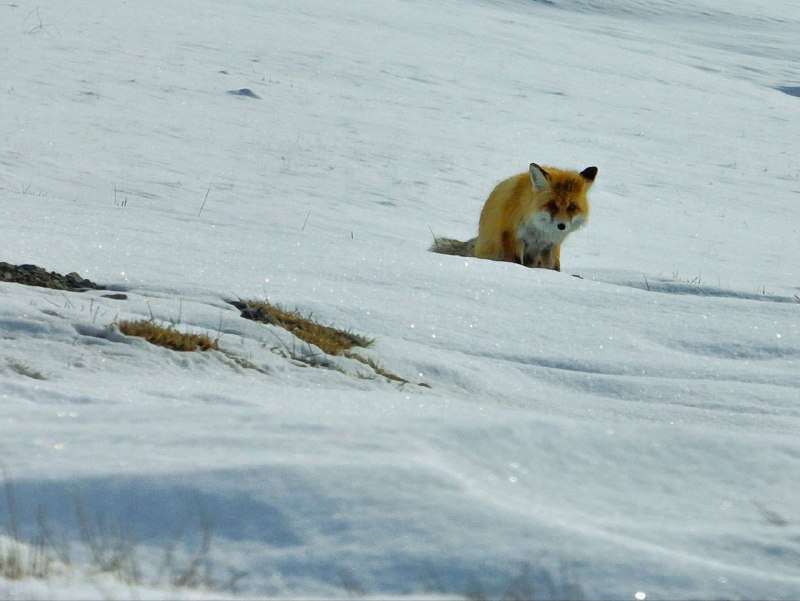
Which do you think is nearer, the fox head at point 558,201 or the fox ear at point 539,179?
the fox ear at point 539,179

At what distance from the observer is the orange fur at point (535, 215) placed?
10008 mm

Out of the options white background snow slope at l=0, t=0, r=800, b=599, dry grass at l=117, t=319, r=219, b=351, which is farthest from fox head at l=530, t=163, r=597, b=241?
dry grass at l=117, t=319, r=219, b=351

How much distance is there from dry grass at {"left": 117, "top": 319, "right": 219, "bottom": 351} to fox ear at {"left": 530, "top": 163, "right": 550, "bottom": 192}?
5333 millimetres

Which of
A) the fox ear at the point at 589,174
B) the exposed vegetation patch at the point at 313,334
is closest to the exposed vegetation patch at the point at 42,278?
the exposed vegetation patch at the point at 313,334

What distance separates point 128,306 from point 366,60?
19.3 m

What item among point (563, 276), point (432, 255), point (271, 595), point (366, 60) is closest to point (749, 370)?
point (563, 276)

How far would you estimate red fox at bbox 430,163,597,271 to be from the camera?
10008 mm

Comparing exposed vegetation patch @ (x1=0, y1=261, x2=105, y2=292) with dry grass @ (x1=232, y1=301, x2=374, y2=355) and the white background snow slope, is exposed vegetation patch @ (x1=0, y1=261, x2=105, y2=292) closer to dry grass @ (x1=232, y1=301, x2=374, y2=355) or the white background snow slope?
the white background snow slope

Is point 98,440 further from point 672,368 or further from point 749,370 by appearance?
point 749,370

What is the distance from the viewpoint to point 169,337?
16.6ft

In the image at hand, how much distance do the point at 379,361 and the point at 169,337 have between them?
106 centimetres

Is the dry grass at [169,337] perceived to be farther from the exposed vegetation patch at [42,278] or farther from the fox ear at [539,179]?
the fox ear at [539,179]

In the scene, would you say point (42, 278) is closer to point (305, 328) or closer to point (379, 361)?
point (305, 328)

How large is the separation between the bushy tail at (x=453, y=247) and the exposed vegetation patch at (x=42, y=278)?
5277 millimetres
